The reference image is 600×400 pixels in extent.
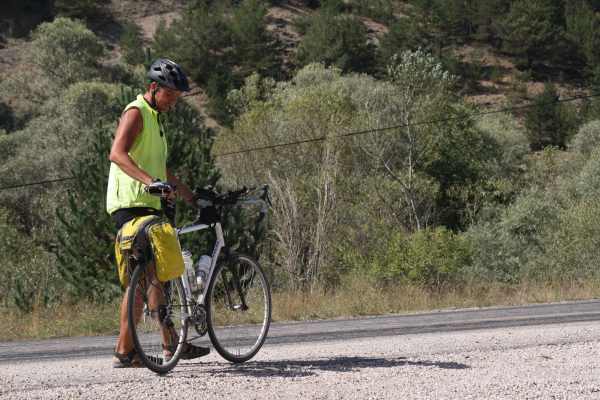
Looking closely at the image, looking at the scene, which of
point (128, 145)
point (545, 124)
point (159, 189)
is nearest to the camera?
point (159, 189)

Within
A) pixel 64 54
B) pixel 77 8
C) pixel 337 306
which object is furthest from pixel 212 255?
pixel 77 8

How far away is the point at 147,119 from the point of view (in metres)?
6.20

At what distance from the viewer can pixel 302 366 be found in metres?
6.34

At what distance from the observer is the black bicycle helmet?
20.4ft

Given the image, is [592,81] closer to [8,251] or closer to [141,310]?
[8,251]

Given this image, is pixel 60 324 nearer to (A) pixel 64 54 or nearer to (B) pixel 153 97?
(B) pixel 153 97

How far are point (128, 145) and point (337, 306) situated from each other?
7393 mm

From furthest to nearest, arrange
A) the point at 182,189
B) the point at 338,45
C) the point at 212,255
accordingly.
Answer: the point at 338,45
the point at 212,255
the point at 182,189

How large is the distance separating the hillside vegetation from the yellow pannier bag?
20.3ft

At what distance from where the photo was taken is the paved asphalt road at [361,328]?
8.36 m

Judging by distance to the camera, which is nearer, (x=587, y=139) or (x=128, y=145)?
(x=128, y=145)

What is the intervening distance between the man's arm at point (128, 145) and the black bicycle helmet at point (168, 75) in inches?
9.5

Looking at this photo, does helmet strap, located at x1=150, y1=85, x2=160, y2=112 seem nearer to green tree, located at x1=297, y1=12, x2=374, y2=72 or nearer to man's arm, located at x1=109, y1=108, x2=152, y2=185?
man's arm, located at x1=109, y1=108, x2=152, y2=185

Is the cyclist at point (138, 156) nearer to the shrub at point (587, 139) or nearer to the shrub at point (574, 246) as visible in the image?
the shrub at point (574, 246)
